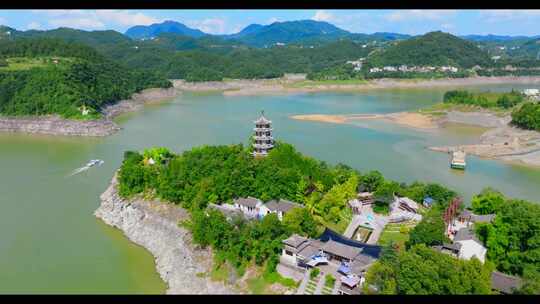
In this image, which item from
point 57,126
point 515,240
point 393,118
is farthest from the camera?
point 393,118

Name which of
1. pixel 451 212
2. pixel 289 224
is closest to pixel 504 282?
pixel 451 212

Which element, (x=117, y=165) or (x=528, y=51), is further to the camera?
(x=528, y=51)

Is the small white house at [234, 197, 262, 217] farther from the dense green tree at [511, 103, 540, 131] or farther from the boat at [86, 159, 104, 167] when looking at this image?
the dense green tree at [511, 103, 540, 131]

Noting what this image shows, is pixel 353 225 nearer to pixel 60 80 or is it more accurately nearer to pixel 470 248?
pixel 470 248

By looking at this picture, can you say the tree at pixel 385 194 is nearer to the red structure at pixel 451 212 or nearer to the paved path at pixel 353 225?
A: the paved path at pixel 353 225

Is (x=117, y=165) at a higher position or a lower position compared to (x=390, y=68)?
lower

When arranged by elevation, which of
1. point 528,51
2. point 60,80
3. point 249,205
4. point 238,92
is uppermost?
point 528,51

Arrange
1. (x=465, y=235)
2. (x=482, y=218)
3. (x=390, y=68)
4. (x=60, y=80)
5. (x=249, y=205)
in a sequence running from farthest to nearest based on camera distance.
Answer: (x=390, y=68) < (x=60, y=80) < (x=249, y=205) < (x=482, y=218) < (x=465, y=235)
